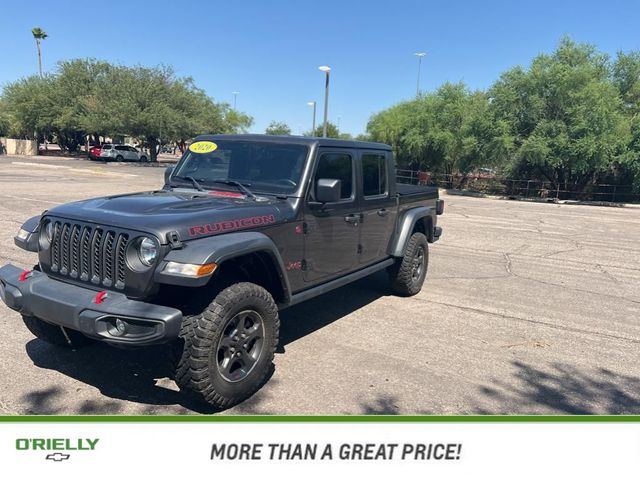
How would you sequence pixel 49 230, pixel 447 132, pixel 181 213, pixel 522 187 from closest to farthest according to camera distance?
pixel 181 213 → pixel 49 230 → pixel 522 187 → pixel 447 132

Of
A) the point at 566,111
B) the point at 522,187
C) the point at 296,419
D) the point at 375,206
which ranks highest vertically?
the point at 566,111

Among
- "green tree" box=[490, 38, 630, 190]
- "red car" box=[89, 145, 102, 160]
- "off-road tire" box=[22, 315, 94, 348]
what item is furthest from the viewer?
Result: "red car" box=[89, 145, 102, 160]

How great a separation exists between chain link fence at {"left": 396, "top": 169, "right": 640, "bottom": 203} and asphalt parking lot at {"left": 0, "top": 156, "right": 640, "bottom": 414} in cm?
2093

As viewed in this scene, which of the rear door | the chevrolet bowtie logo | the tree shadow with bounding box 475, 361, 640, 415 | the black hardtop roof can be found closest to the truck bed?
the rear door

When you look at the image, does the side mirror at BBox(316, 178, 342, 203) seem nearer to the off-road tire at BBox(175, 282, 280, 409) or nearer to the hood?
the hood

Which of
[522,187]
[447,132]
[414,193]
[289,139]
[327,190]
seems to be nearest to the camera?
[327,190]

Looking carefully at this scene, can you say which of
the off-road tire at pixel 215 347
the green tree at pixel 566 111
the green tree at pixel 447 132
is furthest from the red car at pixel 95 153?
the off-road tire at pixel 215 347

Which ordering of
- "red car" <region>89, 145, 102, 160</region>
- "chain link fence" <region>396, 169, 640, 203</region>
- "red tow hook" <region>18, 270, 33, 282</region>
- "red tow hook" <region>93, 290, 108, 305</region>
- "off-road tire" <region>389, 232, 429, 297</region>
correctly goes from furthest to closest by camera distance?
"red car" <region>89, 145, 102, 160</region>, "chain link fence" <region>396, 169, 640, 203</region>, "off-road tire" <region>389, 232, 429, 297</region>, "red tow hook" <region>18, 270, 33, 282</region>, "red tow hook" <region>93, 290, 108, 305</region>

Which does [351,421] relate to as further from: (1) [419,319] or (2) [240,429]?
Result: (1) [419,319]

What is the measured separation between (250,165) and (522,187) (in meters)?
27.0

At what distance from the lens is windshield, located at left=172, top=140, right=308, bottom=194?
428 centimetres

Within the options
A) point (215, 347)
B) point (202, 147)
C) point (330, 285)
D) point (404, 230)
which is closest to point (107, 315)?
point (215, 347)

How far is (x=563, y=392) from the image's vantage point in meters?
3.93

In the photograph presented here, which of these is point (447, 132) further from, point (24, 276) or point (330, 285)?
point (24, 276)
